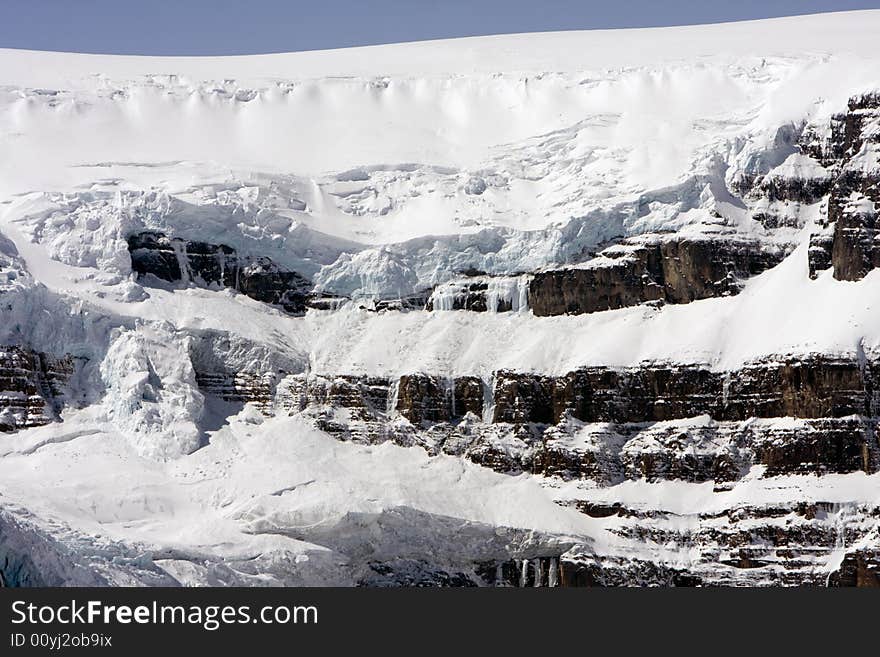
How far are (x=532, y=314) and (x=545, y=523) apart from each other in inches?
853

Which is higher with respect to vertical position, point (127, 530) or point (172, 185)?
point (172, 185)

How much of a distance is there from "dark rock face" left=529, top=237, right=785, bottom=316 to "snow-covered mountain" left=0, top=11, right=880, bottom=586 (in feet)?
0.73

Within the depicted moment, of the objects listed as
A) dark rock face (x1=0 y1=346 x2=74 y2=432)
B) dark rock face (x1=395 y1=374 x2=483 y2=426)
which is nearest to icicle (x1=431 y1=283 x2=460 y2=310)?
dark rock face (x1=395 y1=374 x2=483 y2=426)

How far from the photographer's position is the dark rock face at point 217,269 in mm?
177375

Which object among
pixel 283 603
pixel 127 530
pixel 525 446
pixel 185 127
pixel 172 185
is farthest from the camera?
pixel 185 127

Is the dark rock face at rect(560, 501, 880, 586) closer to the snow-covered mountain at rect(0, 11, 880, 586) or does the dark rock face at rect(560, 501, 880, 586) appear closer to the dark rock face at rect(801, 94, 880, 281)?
the snow-covered mountain at rect(0, 11, 880, 586)

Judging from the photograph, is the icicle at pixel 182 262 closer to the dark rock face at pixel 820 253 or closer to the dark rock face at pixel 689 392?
the dark rock face at pixel 689 392

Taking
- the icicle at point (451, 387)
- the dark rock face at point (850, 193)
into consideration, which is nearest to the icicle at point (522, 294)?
the icicle at point (451, 387)

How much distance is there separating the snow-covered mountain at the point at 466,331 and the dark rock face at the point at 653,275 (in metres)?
0.22

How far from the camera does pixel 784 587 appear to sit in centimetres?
15550

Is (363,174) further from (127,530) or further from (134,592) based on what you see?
(134,592)

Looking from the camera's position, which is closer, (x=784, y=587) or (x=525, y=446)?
(x=784, y=587)

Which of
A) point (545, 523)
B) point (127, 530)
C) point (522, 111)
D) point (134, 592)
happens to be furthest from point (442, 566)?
point (522, 111)

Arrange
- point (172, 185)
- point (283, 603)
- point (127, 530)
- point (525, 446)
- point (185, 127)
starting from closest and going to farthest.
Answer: point (283, 603), point (127, 530), point (525, 446), point (172, 185), point (185, 127)
